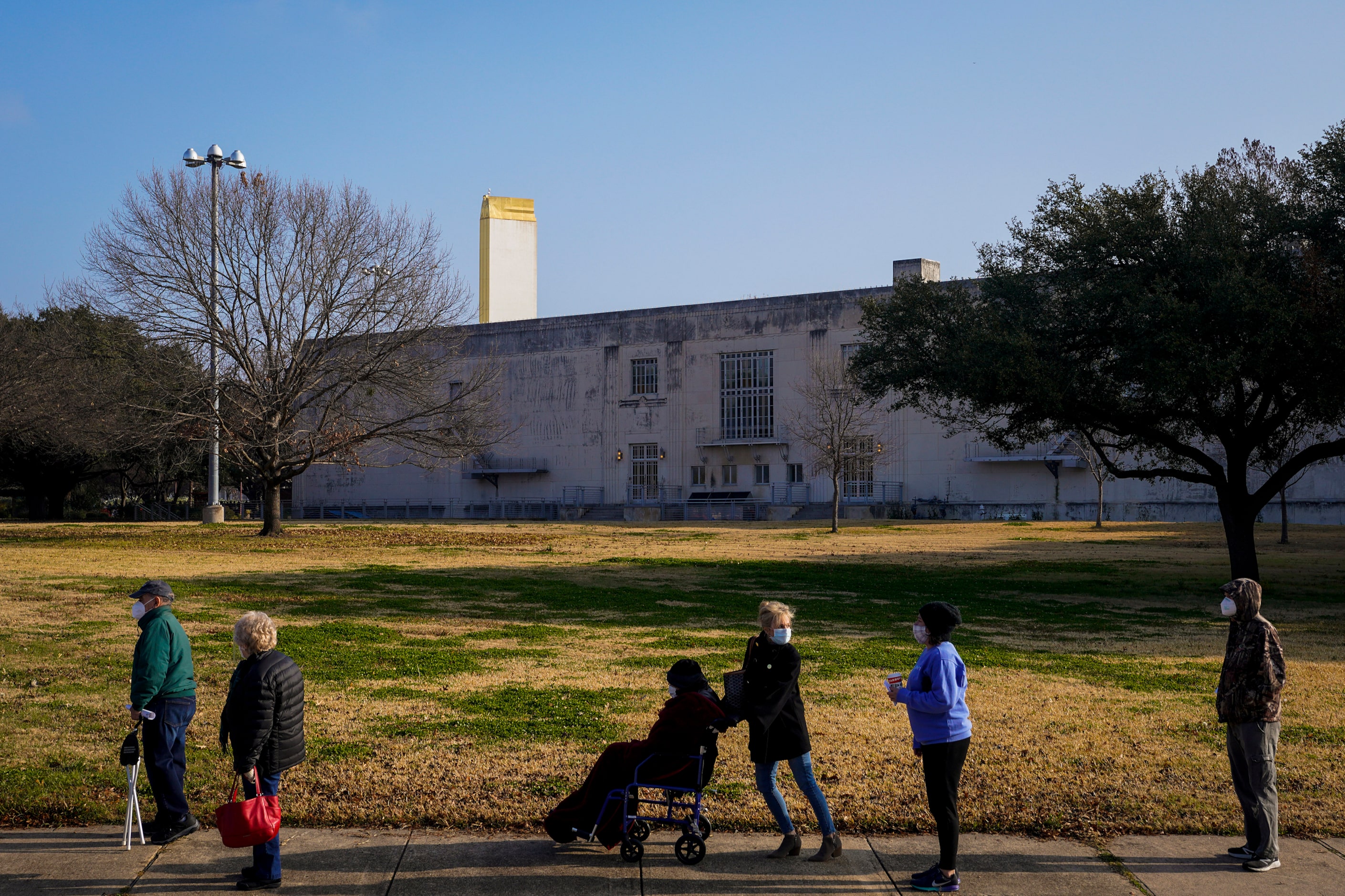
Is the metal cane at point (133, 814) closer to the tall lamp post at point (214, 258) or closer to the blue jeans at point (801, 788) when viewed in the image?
the blue jeans at point (801, 788)

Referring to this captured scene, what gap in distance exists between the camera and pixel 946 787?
5910mm

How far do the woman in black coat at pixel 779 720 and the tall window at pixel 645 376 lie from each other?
57.4 m

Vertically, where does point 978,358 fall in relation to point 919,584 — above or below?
above

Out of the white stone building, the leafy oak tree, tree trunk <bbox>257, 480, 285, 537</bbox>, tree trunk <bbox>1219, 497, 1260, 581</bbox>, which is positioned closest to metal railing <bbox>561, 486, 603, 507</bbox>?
the white stone building

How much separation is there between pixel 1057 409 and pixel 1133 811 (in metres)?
14.8

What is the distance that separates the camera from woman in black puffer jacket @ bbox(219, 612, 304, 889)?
5.82 m

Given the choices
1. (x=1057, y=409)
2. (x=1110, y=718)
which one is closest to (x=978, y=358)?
(x=1057, y=409)

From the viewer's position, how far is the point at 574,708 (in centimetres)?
1002

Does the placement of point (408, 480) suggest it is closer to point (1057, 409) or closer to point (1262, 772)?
point (1057, 409)

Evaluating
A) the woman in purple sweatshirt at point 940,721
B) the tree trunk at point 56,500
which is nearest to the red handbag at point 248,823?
the woman in purple sweatshirt at point 940,721

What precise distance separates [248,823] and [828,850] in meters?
3.05

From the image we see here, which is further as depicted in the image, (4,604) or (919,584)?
(919,584)

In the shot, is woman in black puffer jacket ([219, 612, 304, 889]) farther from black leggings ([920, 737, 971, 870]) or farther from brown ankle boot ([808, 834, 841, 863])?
black leggings ([920, 737, 971, 870])

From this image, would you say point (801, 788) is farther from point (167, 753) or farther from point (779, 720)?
point (167, 753)
